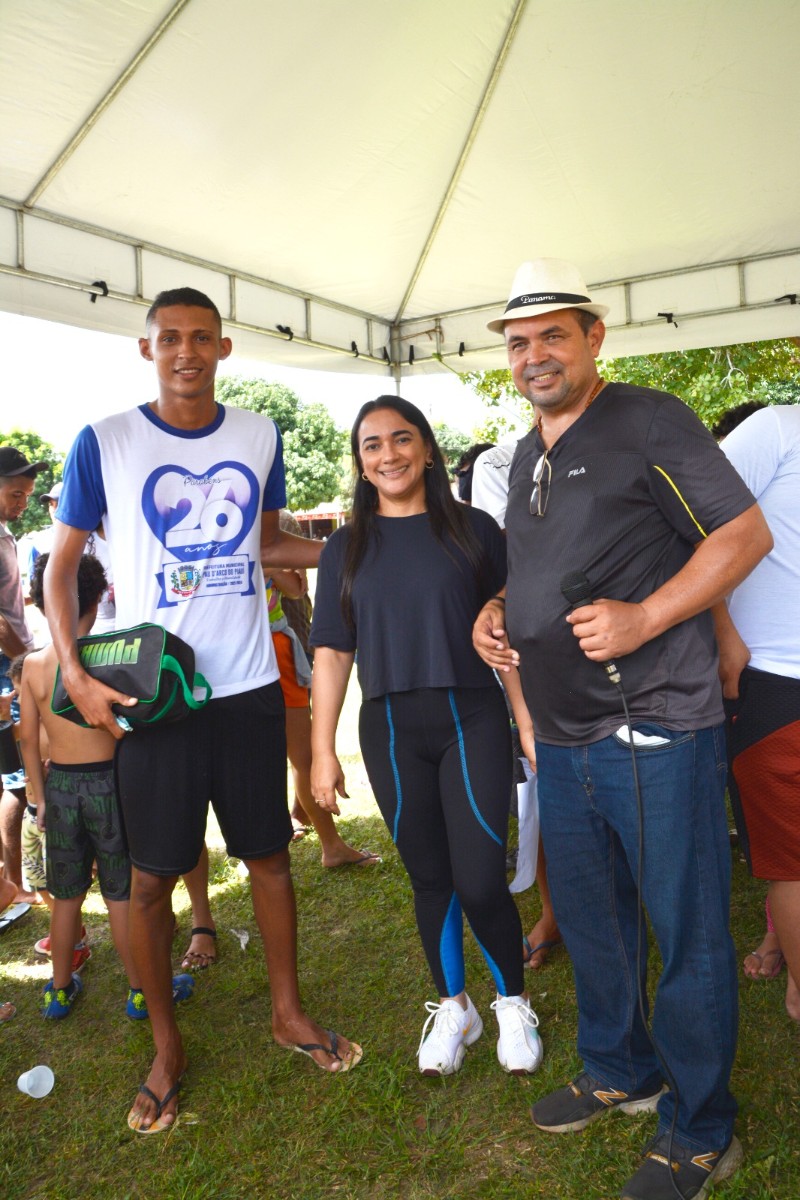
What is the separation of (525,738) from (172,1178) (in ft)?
5.40

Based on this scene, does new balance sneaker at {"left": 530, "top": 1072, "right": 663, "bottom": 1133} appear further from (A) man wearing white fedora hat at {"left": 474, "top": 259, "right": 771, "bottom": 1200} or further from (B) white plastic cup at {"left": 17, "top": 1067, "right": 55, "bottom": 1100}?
(B) white plastic cup at {"left": 17, "top": 1067, "right": 55, "bottom": 1100}

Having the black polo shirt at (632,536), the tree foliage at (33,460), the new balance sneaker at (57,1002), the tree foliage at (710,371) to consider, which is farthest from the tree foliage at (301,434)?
the black polo shirt at (632,536)

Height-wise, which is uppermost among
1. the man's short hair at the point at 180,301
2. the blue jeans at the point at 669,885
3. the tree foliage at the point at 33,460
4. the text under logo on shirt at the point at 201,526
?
the tree foliage at the point at 33,460

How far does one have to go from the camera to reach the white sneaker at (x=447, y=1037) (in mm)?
2775

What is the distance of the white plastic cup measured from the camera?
2.94 meters

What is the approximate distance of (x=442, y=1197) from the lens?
2.29 m

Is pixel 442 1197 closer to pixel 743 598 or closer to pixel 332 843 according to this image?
pixel 743 598

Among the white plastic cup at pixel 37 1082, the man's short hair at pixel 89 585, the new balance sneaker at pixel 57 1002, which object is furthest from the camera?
the new balance sneaker at pixel 57 1002

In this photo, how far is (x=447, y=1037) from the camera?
2811mm

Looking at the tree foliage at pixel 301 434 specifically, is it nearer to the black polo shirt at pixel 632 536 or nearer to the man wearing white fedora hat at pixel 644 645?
the man wearing white fedora hat at pixel 644 645

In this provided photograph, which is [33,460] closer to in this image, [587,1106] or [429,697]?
[429,697]

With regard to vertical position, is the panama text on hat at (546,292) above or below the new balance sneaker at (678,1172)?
above

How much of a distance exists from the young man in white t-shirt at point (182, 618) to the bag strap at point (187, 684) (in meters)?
0.09

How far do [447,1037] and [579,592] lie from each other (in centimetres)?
172
